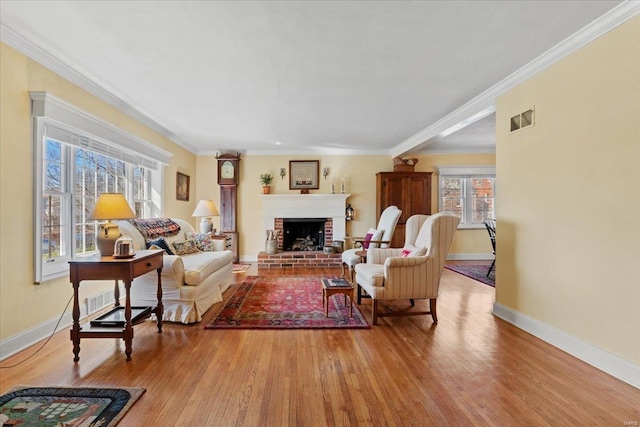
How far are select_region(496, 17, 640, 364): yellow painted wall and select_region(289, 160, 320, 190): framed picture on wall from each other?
4.07m

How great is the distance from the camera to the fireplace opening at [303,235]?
665 cm

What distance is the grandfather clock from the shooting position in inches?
257

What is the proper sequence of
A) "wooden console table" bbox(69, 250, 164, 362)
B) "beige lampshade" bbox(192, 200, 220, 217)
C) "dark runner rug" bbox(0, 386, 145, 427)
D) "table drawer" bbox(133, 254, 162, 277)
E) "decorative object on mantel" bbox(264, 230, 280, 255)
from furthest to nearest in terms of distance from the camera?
"decorative object on mantel" bbox(264, 230, 280, 255) → "beige lampshade" bbox(192, 200, 220, 217) → "table drawer" bbox(133, 254, 162, 277) → "wooden console table" bbox(69, 250, 164, 362) → "dark runner rug" bbox(0, 386, 145, 427)

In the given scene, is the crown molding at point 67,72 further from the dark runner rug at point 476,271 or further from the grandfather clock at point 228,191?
the dark runner rug at point 476,271

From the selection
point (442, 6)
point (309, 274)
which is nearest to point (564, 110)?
point (442, 6)

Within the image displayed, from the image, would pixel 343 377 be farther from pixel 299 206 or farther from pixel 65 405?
pixel 299 206

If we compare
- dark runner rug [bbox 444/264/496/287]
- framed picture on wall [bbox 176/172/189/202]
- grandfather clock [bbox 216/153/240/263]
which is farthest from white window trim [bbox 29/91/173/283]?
dark runner rug [bbox 444/264/496/287]

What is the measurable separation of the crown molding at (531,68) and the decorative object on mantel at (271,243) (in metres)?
3.40

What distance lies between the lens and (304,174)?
21.9 feet

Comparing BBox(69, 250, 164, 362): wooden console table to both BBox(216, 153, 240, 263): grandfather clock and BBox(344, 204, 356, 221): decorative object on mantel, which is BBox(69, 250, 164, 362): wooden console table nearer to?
BBox(216, 153, 240, 263): grandfather clock

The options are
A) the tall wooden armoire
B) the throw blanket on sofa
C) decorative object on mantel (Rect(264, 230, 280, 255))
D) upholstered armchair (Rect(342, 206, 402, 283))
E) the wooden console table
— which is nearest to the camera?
the wooden console table

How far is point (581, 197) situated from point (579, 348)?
1.17m

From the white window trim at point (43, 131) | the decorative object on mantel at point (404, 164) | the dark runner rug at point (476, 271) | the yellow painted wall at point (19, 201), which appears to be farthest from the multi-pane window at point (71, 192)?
the dark runner rug at point (476, 271)

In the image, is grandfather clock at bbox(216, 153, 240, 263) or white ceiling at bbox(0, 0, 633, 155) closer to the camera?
white ceiling at bbox(0, 0, 633, 155)
